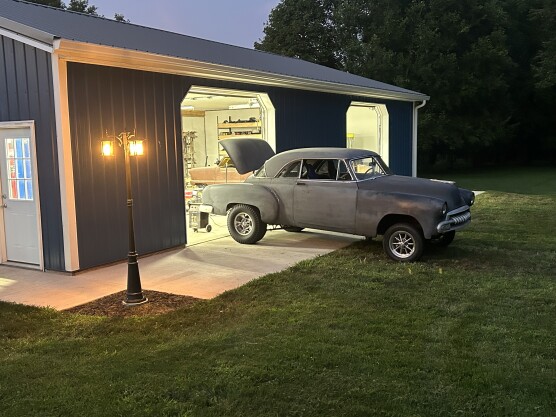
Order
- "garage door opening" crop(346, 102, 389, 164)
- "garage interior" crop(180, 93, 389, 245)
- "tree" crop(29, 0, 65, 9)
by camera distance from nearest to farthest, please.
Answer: "garage interior" crop(180, 93, 389, 245) < "garage door opening" crop(346, 102, 389, 164) < "tree" crop(29, 0, 65, 9)

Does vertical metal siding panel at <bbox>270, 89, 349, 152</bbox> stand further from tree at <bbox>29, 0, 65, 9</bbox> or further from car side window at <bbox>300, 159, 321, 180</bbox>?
tree at <bbox>29, 0, 65, 9</bbox>

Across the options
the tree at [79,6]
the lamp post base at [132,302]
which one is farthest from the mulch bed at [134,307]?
the tree at [79,6]

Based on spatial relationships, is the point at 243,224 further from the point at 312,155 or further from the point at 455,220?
the point at 455,220

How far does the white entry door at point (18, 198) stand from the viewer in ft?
26.4

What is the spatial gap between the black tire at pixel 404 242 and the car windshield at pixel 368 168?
1002mm

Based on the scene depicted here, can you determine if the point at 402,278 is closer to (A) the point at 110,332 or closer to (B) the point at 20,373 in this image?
(A) the point at 110,332

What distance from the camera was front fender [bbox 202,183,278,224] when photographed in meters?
9.45

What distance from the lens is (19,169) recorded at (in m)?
8.18

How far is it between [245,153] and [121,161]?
8.14ft

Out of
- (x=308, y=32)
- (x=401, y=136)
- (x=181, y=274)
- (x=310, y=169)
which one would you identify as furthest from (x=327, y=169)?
(x=308, y=32)

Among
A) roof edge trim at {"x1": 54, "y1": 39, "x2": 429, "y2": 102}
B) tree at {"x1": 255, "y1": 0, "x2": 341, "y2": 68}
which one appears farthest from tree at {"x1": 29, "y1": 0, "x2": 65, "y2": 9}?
roof edge trim at {"x1": 54, "y1": 39, "x2": 429, "y2": 102}

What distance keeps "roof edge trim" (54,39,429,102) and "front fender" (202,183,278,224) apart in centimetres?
200

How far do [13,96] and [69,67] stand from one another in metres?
1.00

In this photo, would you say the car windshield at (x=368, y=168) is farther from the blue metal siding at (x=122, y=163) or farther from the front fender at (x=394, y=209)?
the blue metal siding at (x=122, y=163)
